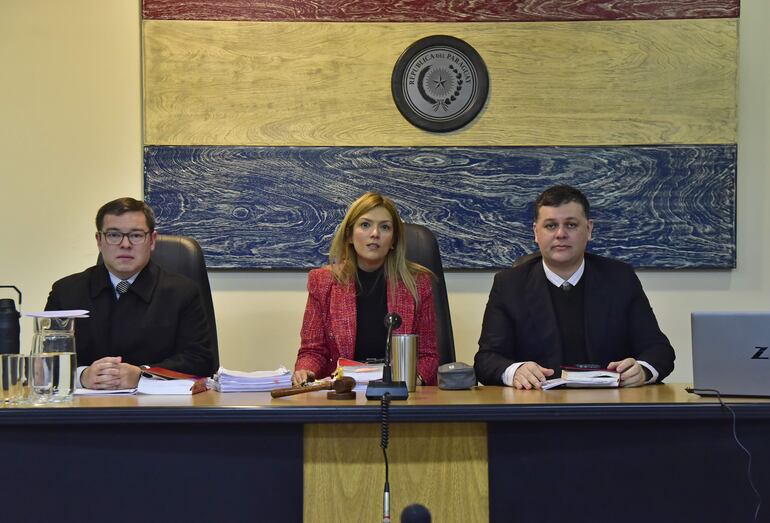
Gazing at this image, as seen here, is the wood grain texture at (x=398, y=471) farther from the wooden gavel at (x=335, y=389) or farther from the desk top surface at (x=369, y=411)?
the wooden gavel at (x=335, y=389)

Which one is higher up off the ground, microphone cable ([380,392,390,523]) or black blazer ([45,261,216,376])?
black blazer ([45,261,216,376])

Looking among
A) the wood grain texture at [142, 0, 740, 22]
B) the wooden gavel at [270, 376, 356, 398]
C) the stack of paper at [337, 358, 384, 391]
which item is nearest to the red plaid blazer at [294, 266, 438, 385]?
the stack of paper at [337, 358, 384, 391]

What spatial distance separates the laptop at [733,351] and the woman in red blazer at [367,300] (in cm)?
108

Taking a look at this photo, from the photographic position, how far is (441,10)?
3580mm

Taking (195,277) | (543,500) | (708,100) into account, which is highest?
(708,100)

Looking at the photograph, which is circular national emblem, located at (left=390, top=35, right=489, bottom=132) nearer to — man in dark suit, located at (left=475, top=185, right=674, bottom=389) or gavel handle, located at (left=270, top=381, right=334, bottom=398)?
man in dark suit, located at (left=475, top=185, right=674, bottom=389)

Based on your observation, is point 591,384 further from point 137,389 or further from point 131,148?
point 131,148

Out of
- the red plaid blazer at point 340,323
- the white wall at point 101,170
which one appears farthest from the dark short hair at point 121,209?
the white wall at point 101,170

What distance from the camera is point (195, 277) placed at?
10.1 feet

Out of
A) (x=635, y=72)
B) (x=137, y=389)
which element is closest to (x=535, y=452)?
(x=137, y=389)

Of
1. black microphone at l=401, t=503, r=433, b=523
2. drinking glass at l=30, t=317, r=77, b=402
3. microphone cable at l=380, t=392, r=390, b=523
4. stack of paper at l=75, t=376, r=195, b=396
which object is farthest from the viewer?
stack of paper at l=75, t=376, r=195, b=396

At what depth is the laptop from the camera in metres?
1.97

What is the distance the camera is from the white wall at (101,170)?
3.61 metres

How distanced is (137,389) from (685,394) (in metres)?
1.37
